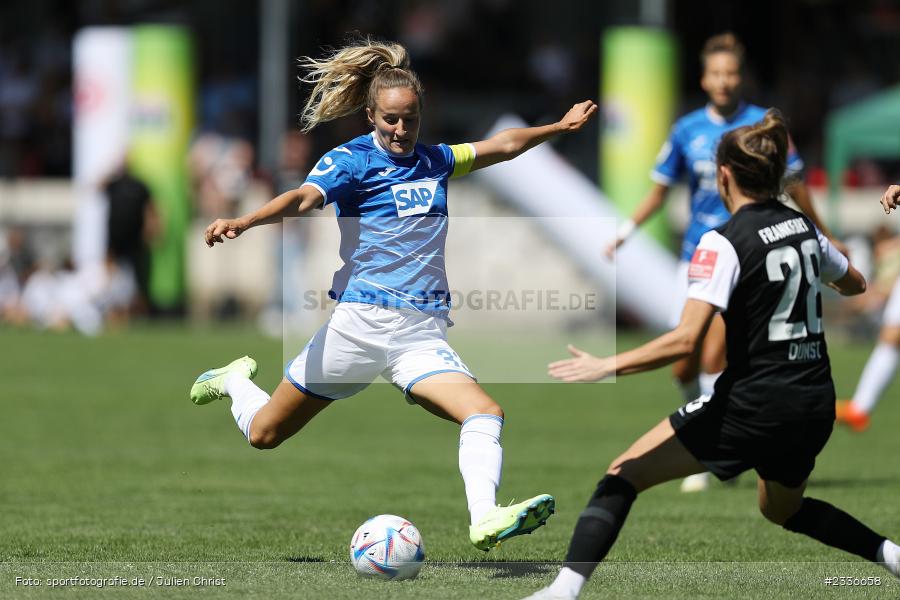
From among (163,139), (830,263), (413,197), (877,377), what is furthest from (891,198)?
(163,139)

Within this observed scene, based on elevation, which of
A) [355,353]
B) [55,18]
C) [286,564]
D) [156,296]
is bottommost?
[156,296]

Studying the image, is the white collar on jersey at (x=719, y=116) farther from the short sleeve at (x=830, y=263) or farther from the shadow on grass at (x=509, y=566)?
the shadow on grass at (x=509, y=566)

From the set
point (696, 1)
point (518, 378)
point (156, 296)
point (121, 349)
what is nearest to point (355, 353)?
point (518, 378)

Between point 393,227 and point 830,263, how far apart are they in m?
1.81

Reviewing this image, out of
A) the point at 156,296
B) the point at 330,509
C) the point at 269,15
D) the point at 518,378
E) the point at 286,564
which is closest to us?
the point at 286,564

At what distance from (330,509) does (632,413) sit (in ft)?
17.0

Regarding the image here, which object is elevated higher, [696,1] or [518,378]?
[696,1]

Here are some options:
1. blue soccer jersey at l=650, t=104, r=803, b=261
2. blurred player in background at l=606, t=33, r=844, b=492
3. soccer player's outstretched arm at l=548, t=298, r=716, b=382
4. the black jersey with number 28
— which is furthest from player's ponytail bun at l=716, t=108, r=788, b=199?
blue soccer jersey at l=650, t=104, r=803, b=261

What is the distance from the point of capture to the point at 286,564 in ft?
20.5

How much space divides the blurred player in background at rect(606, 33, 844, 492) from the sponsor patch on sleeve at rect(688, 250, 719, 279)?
350cm

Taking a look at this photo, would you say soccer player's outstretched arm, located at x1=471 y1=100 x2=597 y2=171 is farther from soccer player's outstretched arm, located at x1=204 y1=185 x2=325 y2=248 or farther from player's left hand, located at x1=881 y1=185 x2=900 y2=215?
player's left hand, located at x1=881 y1=185 x2=900 y2=215

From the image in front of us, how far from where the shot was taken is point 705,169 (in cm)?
883

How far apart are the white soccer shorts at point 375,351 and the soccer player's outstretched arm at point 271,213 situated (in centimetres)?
55

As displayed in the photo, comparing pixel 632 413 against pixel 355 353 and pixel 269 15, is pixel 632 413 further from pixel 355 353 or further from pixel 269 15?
pixel 269 15
